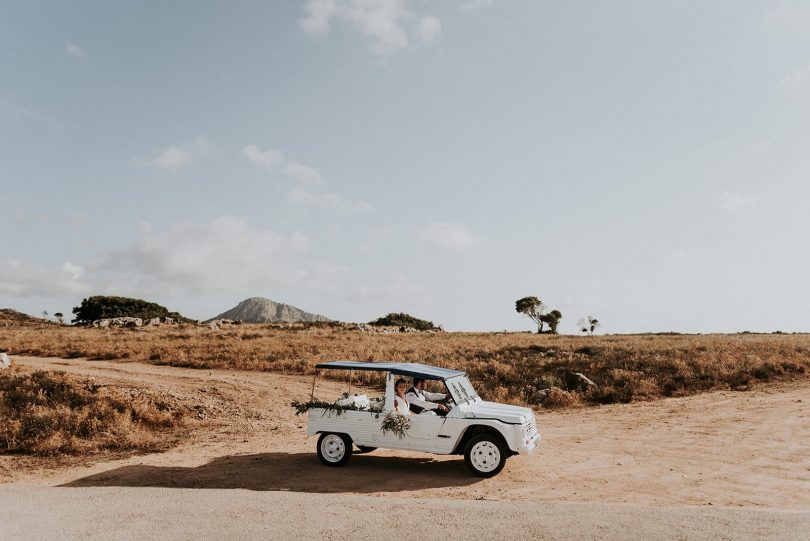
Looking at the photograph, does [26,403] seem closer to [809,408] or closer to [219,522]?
[219,522]

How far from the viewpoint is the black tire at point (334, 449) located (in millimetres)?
12250

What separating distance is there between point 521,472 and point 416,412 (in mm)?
2564

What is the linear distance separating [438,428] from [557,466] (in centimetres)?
315

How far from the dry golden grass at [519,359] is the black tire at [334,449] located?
1136cm

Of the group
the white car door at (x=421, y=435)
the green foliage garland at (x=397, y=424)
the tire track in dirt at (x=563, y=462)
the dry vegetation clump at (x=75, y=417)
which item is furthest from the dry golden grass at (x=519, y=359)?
the green foliage garland at (x=397, y=424)

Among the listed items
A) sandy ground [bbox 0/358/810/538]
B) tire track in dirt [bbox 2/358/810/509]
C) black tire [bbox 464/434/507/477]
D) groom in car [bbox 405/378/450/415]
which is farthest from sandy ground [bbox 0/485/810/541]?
groom in car [bbox 405/378/450/415]

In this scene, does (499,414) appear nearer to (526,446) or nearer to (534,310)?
(526,446)

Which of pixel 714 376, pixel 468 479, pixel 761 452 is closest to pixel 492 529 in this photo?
pixel 468 479

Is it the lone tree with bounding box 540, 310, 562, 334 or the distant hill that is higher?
the distant hill

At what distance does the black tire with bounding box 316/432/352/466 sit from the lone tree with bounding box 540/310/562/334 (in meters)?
78.2

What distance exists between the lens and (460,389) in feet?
39.4

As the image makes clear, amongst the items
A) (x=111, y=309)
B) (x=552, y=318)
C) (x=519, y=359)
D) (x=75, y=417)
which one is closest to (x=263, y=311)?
(x=111, y=309)

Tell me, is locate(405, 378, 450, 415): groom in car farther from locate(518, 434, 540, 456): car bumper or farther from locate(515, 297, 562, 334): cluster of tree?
locate(515, 297, 562, 334): cluster of tree

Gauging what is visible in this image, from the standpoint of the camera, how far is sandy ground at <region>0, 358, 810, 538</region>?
33.2ft
